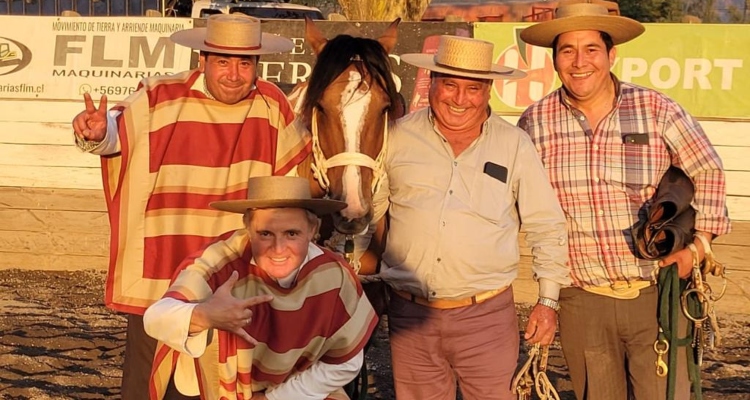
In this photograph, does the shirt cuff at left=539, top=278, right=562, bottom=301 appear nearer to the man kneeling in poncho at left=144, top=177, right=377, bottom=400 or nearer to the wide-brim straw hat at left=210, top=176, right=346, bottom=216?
the man kneeling in poncho at left=144, top=177, right=377, bottom=400

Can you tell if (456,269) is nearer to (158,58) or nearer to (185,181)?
(185,181)

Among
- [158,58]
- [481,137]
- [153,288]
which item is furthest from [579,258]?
[158,58]

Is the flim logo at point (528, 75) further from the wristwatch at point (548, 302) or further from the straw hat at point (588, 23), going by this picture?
the wristwatch at point (548, 302)

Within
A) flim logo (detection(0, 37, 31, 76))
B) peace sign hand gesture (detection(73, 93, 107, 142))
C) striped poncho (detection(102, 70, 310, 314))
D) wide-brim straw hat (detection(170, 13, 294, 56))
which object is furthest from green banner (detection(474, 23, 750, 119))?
flim logo (detection(0, 37, 31, 76))

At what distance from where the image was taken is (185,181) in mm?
2795

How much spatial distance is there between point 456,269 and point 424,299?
160 mm

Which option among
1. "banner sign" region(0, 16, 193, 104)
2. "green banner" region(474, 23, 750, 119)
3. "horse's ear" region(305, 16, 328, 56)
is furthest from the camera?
"banner sign" region(0, 16, 193, 104)

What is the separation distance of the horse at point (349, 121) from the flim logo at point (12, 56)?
441 cm

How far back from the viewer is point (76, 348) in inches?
207

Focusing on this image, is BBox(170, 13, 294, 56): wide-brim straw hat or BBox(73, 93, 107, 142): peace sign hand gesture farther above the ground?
BBox(170, 13, 294, 56): wide-brim straw hat

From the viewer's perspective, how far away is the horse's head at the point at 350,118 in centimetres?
277

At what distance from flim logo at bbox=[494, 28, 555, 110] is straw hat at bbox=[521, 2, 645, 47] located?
3151 millimetres

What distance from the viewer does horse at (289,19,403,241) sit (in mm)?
2770

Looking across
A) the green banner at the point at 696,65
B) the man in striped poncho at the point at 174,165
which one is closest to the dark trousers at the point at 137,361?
the man in striped poncho at the point at 174,165
